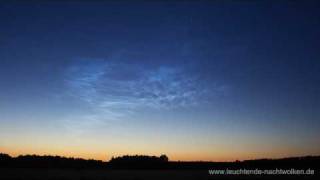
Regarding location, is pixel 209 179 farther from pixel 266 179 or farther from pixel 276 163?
pixel 276 163

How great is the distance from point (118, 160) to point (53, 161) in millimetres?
17409

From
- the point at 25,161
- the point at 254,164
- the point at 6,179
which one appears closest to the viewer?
the point at 6,179

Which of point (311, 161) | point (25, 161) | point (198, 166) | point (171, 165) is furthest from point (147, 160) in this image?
point (311, 161)

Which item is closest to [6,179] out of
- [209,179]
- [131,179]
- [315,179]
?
[131,179]

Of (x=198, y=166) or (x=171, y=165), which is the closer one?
(x=198, y=166)

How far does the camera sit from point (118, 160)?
98.0 metres

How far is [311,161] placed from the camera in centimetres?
6725

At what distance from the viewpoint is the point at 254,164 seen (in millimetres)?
74688

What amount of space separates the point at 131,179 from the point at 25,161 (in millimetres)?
56612

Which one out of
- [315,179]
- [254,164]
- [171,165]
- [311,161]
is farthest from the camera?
[171,165]

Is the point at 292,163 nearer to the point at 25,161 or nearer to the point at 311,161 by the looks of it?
the point at 311,161

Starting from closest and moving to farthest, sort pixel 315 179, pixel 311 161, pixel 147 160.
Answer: pixel 315 179, pixel 311 161, pixel 147 160

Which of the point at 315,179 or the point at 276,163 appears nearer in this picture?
the point at 315,179

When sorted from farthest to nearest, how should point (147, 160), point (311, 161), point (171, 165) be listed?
point (147, 160) < point (171, 165) < point (311, 161)
